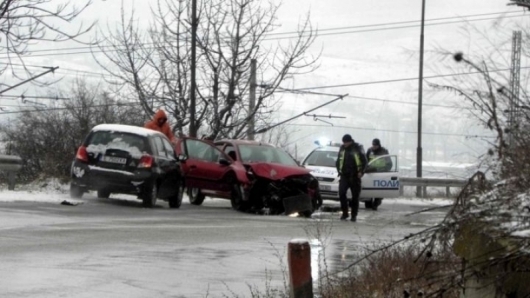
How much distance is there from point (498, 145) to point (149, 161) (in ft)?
55.9

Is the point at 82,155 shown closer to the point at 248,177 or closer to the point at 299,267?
the point at 248,177

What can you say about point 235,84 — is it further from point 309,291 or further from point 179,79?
point 309,291

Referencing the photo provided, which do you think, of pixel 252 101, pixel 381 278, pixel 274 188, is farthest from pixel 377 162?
pixel 381 278

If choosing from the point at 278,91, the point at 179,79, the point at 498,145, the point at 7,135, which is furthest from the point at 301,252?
the point at 7,135

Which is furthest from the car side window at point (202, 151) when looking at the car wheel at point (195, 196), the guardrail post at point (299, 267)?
the guardrail post at point (299, 267)

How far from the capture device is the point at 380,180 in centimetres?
2920

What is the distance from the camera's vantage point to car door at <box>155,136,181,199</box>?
74.5 feet

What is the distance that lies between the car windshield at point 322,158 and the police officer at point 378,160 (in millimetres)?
941

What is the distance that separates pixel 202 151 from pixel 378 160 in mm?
6180

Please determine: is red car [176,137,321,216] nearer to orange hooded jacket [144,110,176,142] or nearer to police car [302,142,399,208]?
orange hooded jacket [144,110,176,142]

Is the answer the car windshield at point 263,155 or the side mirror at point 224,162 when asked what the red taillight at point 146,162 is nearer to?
the side mirror at point 224,162

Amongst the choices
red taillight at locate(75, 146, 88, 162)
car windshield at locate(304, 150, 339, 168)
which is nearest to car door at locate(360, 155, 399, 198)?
car windshield at locate(304, 150, 339, 168)

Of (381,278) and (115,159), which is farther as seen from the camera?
(115,159)

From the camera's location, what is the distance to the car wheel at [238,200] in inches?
934
